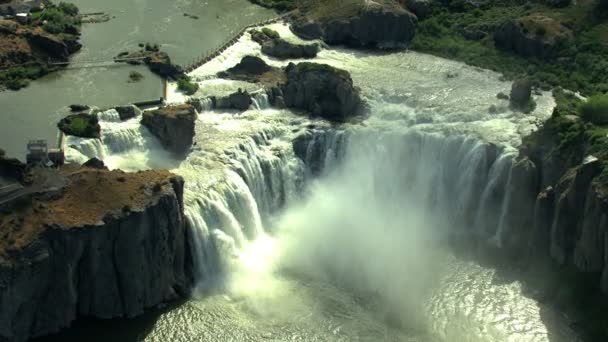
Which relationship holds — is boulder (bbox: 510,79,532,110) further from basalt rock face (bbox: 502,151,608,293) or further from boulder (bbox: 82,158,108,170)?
boulder (bbox: 82,158,108,170)

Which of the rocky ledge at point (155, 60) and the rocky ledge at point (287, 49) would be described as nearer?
the rocky ledge at point (155, 60)

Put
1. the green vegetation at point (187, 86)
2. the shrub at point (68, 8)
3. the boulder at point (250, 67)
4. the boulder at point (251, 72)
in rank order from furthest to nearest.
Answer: the shrub at point (68, 8) < the boulder at point (250, 67) < the boulder at point (251, 72) < the green vegetation at point (187, 86)

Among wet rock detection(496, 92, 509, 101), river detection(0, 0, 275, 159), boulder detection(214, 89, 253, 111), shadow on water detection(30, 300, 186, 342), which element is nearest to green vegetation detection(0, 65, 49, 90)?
river detection(0, 0, 275, 159)

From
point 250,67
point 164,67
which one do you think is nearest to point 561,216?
point 250,67

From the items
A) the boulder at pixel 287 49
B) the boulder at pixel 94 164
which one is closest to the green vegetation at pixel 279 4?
the boulder at pixel 287 49

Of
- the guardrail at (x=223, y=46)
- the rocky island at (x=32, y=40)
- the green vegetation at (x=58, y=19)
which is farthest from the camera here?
the green vegetation at (x=58, y=19)

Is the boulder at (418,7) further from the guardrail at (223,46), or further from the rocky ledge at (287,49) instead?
the rocky ledge at (287,49)
